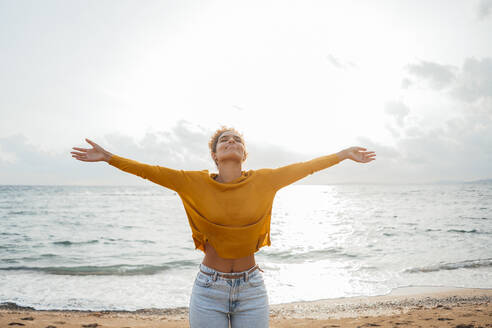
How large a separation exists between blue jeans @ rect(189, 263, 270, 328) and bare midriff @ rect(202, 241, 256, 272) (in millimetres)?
48

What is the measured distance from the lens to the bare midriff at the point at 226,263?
2705mm

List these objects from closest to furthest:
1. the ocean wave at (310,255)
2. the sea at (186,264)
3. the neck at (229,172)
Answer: the neck at (229,172), the sea at (186,264), the ocean wave at (310,255)

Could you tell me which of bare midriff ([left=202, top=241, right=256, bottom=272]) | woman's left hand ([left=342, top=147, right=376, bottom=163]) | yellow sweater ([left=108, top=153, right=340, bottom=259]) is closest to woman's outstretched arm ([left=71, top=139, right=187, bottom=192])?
yellow sweater ([left=108, top=153, right=340, bottom=259])

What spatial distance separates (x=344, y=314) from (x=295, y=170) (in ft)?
17.5

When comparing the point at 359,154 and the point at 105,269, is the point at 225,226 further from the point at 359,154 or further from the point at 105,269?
the point at 105,269

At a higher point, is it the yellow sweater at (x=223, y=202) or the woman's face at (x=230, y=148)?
the woman's face at (x=230, y=148)

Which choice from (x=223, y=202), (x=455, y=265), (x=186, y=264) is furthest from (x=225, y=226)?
(x=455, y=265)

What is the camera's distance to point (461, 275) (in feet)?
34.1

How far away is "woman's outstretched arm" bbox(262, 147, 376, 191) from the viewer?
291 centimetres

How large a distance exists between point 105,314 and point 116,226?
15.1 m

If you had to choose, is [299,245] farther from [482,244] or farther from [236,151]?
[236,151]

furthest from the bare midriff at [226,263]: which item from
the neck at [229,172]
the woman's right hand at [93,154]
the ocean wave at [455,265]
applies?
the ocean wave at [455,265]

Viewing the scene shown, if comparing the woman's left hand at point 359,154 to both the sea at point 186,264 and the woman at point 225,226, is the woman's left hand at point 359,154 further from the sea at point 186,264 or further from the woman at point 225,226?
the sea at point 186,264

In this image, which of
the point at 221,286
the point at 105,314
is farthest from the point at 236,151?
the point at 105,314
